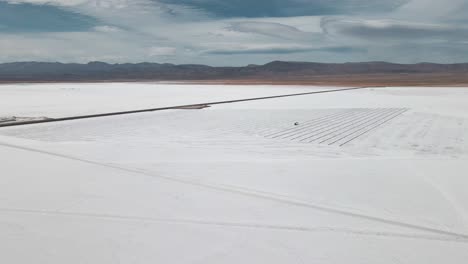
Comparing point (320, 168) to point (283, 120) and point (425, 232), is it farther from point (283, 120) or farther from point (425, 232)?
point (283, 120)

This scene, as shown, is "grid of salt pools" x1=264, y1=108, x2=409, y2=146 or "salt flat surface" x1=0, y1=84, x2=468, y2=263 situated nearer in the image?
"salt flat surface" x1=0, y1=84, x2=468, y2=263

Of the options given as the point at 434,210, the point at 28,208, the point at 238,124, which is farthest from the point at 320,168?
the point at 238,124

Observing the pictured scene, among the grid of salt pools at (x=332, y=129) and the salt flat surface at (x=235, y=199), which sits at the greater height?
the grid of salt pools at (x=332, y=129)

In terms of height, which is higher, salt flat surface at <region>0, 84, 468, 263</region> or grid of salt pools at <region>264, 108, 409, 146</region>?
grid of salt pools at <region>264, 108, 409, 146</region>

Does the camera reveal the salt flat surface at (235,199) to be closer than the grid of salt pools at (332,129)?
Yes
